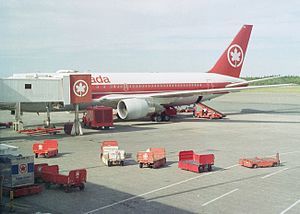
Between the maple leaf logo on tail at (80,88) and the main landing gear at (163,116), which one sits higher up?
the maple leaf logo on tail at (80,88)

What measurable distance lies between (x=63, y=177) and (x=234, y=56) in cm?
3172

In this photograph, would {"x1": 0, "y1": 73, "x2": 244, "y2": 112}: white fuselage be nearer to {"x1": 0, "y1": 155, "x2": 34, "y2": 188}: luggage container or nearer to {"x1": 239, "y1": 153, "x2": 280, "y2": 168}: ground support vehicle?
{"x1": 0, "y1": 155, "x2": 34, "y2": 188}: luggage container

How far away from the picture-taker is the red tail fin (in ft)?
138

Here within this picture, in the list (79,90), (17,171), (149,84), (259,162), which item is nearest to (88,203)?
(17,171)

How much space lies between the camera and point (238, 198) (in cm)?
1277

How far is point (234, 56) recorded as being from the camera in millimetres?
42562

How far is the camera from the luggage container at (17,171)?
43.7 feet

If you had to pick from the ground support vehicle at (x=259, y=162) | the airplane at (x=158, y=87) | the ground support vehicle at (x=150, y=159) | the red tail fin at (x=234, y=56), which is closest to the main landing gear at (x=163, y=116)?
the airplane at (x=158, y=87)

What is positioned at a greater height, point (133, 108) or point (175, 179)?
point (133, 108)

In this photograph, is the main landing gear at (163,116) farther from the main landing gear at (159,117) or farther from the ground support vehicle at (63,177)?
the ground support vehicle at (63,177)

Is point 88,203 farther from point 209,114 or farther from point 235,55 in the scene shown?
point 235,55

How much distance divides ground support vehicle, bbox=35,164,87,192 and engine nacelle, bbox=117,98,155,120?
16360 mm

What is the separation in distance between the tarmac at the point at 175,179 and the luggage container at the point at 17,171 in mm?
623

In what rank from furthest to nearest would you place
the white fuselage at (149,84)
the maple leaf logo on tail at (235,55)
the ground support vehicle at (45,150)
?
the maple leaf logo on tail at (235,55) → the white fuselage at (149,84) → the ground support vehicle at (45,150)
